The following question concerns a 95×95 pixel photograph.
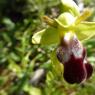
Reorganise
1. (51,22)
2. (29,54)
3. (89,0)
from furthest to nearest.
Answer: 1. (89,0)
2. (29,54)
3. (51,22)

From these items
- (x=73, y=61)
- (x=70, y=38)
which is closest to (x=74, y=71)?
(x=73, y=61)

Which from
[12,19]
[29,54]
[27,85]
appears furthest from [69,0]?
[12,19]

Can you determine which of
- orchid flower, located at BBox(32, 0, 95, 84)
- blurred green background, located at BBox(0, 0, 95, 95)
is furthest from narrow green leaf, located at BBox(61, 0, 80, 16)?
blurred green background, located at BBox(0, 0, 95, 95)

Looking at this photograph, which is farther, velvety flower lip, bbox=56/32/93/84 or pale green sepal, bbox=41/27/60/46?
pale green sepal, bbox=41/27/60/46

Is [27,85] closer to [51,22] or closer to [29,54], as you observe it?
[29,54]

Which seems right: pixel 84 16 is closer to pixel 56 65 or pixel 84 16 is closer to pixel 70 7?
pixel 70 7

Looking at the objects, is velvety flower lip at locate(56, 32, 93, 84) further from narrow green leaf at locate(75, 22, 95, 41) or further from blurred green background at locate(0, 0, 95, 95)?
blurred green background at locate(0, 0, 95, 95)
